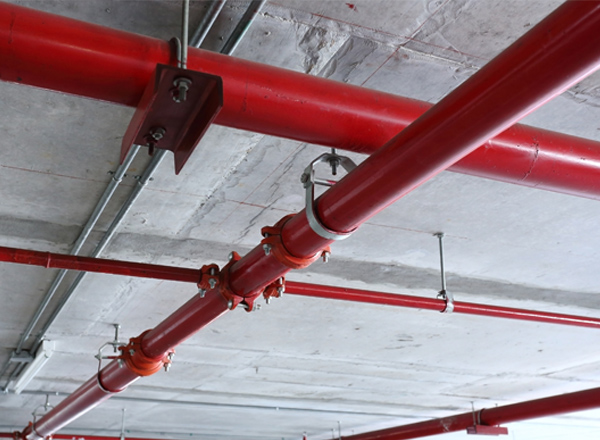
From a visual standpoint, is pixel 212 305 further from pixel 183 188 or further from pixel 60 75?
pixel 60 75

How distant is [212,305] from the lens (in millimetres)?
3408

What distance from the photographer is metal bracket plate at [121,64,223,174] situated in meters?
1.56

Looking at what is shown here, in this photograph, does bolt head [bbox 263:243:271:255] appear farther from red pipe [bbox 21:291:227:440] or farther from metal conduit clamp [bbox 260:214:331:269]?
red pipe [bbox 21:291:227:440]

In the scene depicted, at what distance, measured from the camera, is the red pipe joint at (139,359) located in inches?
167

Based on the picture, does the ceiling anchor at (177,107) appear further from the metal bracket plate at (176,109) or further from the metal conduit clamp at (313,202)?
the metal conduit clamp at (313,202)

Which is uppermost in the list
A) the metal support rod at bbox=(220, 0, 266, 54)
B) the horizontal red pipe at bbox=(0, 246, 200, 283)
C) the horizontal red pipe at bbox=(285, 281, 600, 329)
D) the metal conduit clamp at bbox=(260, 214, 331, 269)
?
the metal support rod at bbox=(220, 0, 266, 54)

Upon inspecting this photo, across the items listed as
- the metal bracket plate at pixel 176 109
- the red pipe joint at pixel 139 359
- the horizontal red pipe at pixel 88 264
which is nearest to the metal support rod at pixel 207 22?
the metal bracket plate at pixel 176 109

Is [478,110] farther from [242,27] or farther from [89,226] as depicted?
[89,226]

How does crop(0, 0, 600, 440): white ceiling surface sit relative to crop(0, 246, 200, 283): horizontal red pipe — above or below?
above

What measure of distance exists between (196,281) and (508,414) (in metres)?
4.18

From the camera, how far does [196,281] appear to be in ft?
11.1

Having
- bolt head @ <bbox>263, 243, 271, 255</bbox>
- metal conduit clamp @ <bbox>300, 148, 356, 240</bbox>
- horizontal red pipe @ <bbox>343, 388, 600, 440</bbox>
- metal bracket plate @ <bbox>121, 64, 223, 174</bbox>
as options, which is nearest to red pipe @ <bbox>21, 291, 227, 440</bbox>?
bolt head @ <bbox>263, 243, 271, 255</bbox>

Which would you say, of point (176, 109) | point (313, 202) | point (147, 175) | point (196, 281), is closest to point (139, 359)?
point (196, 281)

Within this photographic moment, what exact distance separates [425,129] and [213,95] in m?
0.55
